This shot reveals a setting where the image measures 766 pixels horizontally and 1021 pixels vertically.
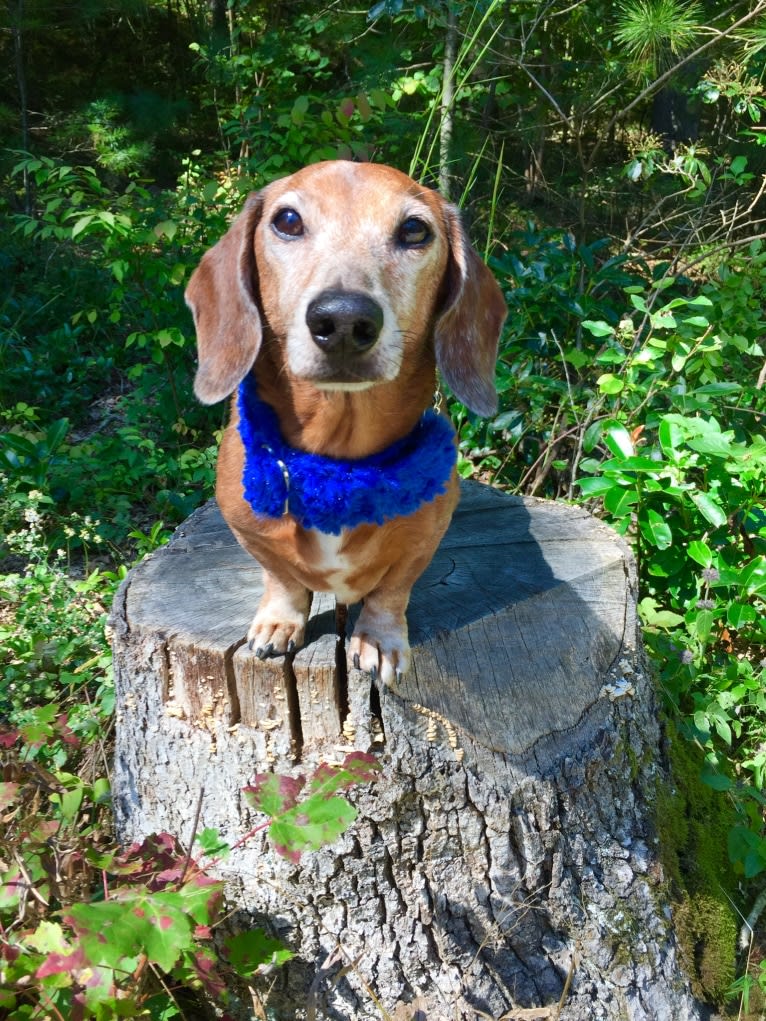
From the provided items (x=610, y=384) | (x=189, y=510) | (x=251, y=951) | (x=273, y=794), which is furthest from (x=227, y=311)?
(x=189, y=510)

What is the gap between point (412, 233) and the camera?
2.01 metres

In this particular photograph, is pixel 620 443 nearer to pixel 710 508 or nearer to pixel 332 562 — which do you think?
pixel 710 508

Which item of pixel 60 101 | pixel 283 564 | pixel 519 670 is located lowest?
pixel 60 101

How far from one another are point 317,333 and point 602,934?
150 cm

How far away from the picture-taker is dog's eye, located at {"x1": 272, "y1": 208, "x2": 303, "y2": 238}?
6.53 feet

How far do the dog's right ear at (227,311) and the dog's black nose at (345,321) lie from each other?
0.30 meters

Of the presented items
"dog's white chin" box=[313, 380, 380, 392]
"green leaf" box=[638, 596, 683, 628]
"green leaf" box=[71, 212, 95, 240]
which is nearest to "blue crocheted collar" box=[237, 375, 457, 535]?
"dog's white chin" box=[313, 380, 380, 392]

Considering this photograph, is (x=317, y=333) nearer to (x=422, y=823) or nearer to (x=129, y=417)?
(x=422, y=823)

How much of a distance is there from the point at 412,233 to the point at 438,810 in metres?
1.26

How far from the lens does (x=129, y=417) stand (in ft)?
15.2

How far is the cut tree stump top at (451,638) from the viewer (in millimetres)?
2043

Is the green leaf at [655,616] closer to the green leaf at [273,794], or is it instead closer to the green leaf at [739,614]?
the green leaf at [739,614]

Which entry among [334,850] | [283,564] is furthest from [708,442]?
[334,850]

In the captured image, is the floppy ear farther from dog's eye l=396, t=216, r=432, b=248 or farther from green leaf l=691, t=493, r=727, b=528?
green leaf l=691, t=493, r=727, b=528
